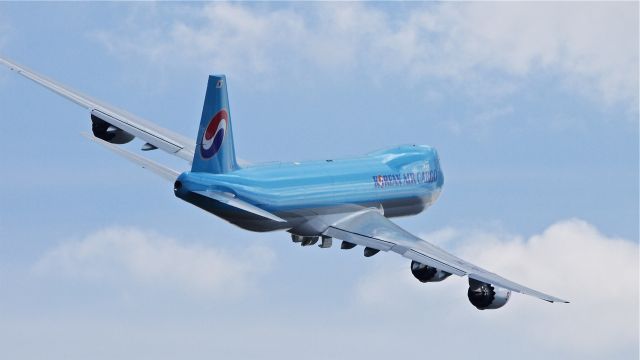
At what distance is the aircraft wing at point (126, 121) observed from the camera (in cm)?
8925

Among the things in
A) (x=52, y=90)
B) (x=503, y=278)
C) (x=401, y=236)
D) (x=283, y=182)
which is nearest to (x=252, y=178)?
(x=283, y=182)

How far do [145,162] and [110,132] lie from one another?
29.4 ft

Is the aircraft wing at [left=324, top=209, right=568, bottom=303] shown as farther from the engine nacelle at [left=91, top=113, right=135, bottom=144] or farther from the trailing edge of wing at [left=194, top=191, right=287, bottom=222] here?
the engine nacelle at [left=91, top=113, right=135, bottom=144]

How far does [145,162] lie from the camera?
83.1 meters

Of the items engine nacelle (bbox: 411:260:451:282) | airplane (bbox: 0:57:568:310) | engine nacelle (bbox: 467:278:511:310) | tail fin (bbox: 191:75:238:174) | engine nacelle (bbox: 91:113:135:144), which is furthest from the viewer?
engine nacelle (bbox: 91:113:135:144)

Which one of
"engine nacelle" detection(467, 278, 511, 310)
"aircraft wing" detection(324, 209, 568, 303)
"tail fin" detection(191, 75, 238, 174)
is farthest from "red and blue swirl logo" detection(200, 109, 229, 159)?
"engine nacelle" detection(467, 278, 511, 310)

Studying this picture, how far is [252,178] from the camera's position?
79.1 m

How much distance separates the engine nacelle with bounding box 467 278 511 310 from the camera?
77188 millimetres

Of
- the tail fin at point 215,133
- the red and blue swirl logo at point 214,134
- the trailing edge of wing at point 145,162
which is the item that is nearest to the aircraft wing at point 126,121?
the trailing edge of wing at point 145,162

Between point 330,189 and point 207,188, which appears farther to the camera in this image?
point 330,189

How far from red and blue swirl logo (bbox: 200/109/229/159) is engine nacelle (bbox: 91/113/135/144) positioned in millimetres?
15445

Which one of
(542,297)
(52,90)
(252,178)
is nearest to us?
(542,297)

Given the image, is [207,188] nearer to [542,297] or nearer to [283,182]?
[283,182]

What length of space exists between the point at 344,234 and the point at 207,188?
7709mm
